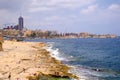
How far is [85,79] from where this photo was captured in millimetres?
33844

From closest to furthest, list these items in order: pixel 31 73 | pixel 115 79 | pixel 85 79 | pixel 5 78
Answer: pixel 5 78
pixel 31 73
pixel 85 79
pixel 115 79

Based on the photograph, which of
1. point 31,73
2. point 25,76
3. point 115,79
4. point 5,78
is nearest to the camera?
point 5,78

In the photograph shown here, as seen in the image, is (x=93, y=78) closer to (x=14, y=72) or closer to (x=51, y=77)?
(x=51, y=77)

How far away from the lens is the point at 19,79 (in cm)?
2734

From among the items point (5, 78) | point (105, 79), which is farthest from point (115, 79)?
point (5, 78)

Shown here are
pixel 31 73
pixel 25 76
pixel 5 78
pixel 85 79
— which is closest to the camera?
pixel 5 78

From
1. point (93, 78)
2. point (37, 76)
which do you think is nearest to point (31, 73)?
point (37, 76)

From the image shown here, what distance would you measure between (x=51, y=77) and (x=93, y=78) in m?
6.03

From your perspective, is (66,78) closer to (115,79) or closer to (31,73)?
(31,73)

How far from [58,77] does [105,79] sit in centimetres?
668

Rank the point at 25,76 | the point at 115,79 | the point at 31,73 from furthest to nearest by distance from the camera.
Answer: the point at 115,79 < the point at 31,73 < the point at 25,76

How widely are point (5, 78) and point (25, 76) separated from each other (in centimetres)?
320

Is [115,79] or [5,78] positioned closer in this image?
[5,78]

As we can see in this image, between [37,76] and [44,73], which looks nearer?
[37,76]
